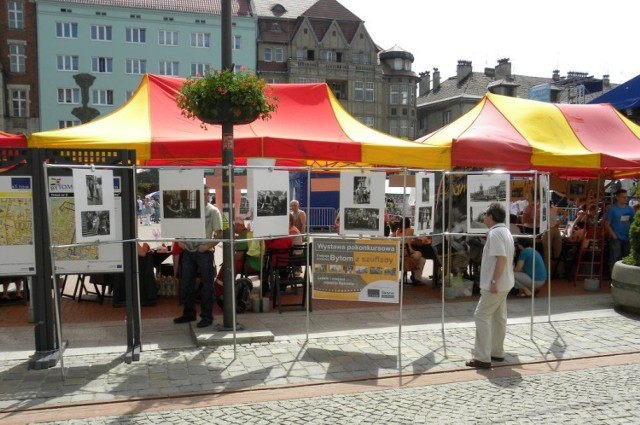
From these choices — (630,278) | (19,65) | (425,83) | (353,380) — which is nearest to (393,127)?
(425,83)

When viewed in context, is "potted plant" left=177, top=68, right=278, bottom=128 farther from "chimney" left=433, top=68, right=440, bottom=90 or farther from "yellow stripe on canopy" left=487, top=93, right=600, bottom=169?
"chimney" left=433, top=68, right=440, bottom=90

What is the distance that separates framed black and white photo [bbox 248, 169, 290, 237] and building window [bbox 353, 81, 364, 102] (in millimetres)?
50820

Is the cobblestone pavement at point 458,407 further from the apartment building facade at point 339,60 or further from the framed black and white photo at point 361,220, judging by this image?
the apartment building facade at point 339,60

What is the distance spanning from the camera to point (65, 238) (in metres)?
6.05

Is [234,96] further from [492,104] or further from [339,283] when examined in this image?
[492,104]

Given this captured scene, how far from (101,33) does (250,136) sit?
45.9m

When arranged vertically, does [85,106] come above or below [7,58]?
below

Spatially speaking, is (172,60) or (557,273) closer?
(557,273)

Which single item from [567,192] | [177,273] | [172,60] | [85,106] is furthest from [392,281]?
[172,60]

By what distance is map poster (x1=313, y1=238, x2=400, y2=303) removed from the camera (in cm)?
669

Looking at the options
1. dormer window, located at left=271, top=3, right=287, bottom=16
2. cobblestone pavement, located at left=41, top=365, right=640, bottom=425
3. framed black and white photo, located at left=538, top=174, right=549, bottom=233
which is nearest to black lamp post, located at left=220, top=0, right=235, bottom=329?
cobblestone pavement, located at left=41, top=365, right=640, bottom=425

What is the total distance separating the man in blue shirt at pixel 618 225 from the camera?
35.4 feet

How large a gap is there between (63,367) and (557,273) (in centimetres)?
960

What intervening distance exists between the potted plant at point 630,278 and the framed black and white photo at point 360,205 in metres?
4.11
